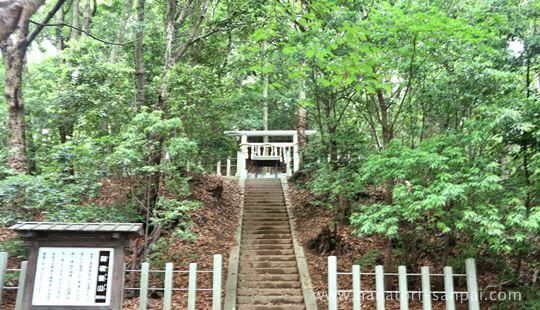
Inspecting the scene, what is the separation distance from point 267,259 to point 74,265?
193 inches

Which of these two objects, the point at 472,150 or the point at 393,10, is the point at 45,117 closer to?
the point at 393,10

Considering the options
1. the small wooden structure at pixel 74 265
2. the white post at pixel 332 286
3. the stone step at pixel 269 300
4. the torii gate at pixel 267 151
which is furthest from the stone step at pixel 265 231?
the small wooden structure at pixel 74 265

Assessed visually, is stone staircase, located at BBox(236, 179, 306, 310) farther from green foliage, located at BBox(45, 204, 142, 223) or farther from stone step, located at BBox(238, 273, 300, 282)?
green foliage, located at BBox(45, 204, 142, 223)

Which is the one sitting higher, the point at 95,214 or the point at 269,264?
the point at 95,214

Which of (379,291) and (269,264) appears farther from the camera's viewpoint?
(269,264)

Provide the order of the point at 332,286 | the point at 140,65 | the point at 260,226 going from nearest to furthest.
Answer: the point at 332,286 < the point at 140,65 < the point at 260,226

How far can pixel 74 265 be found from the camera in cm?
463

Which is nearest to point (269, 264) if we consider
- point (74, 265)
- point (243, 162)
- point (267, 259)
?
point (267, 259)

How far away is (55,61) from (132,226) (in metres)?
6.02

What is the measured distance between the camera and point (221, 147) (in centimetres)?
1143

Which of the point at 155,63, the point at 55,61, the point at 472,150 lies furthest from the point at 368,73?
the point at 155,63

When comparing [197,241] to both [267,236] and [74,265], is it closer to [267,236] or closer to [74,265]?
[267,236]

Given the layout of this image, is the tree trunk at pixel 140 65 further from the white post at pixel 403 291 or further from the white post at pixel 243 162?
the white post at pixel 243 162

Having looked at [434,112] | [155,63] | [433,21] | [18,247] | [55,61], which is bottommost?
[18,247]
